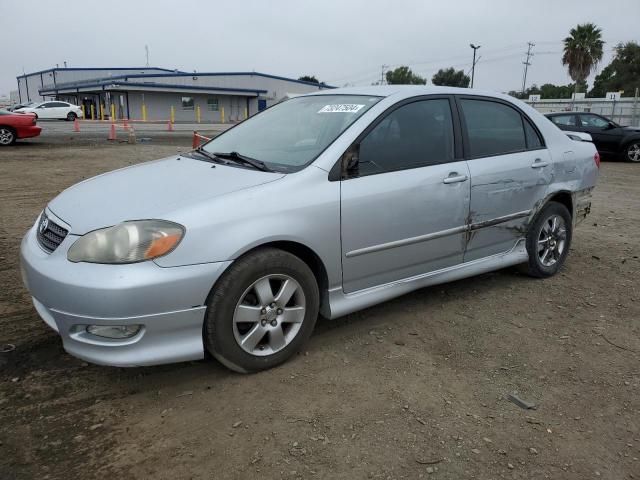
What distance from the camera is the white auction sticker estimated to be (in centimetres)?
352

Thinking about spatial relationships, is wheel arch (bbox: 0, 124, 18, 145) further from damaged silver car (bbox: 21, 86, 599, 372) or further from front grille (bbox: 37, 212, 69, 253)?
front grille (bbox: 37, 212, 69, 253)

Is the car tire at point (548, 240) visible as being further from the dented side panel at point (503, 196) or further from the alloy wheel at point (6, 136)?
the alloy wheel at point (6, 136)

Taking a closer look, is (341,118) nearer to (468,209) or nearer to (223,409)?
(468,209)

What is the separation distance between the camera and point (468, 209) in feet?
12.5

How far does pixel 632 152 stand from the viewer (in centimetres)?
1514

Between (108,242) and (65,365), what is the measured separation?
96cm

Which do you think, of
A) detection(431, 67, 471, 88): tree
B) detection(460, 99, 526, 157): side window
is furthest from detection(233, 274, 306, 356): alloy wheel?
detection(431, 67, 471, 88): tree

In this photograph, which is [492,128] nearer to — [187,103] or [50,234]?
[50,234]

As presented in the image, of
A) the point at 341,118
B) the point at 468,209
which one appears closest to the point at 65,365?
the point at 341,118

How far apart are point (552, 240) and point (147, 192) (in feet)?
11.5

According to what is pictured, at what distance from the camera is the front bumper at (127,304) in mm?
2500

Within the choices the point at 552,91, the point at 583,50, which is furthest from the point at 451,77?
the point at 583,50

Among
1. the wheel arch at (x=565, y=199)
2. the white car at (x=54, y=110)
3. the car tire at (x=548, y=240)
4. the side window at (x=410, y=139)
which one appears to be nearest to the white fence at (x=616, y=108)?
the wheel arch at (x=565, y=199)

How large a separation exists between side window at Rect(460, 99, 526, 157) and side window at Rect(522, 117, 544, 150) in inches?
2.1
